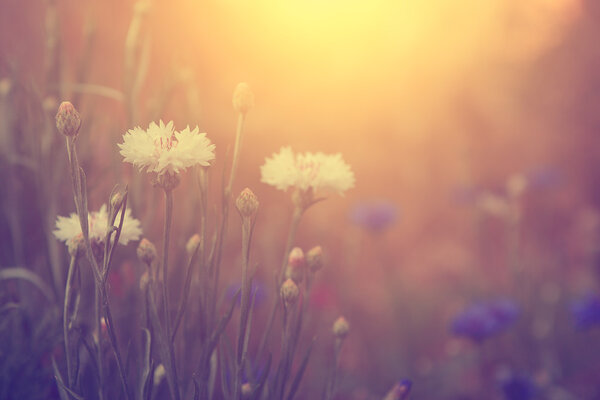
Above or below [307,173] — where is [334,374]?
below

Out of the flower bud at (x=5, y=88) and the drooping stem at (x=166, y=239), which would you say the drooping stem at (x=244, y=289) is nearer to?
the drooping stem at (x=166, y=239)

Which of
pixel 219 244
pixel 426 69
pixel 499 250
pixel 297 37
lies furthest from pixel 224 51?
pixel 219 244

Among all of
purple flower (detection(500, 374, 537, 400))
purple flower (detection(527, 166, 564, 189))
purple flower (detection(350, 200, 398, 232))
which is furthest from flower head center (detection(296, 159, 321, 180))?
purple flower (detection(527, 166, 564, 189))

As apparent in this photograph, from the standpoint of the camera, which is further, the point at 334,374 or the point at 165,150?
the point at 334,374

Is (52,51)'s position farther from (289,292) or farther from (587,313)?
(587,313)

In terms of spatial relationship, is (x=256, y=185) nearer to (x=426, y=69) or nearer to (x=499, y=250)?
(x=426, y=69)

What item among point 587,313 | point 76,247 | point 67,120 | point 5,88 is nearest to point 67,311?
point 76,247

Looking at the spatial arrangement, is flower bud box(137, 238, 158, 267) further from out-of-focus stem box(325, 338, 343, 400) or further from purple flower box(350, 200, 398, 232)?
purple flower box(350, 200, 398, 232)

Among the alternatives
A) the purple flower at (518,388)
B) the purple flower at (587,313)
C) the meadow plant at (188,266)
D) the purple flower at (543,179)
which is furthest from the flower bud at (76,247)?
the purple flower at (543,179)
